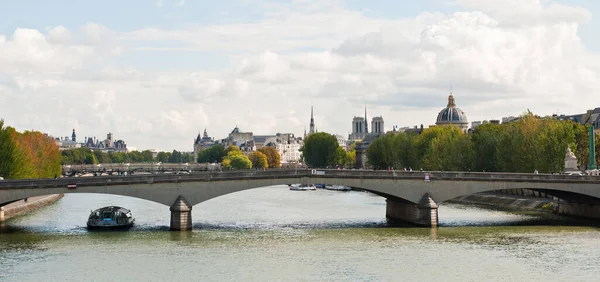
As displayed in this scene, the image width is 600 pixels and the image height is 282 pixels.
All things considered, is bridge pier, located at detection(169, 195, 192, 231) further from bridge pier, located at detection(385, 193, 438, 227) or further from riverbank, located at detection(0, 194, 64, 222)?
bridge pier, located at detection(385, 193, 438, 227)

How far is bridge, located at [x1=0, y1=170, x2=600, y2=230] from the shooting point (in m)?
70.9

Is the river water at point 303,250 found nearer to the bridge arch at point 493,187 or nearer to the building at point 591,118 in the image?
the bridge arch at point 493,187

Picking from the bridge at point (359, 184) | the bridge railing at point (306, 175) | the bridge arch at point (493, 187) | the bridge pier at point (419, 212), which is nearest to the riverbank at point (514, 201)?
the bridge at point (359, 184)

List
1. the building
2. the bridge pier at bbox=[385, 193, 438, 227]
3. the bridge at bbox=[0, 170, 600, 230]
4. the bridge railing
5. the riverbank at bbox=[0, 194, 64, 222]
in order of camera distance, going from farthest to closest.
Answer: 1. the building
2. the riverbank at bbox=[0, 194, 64, 222]
3. the bridge pier at bbox=[385, 193, 438, 227]
4. the bridge railing
5. the bridge at bbox=[0, 170, 600, 230]

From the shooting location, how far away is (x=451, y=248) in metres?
60.2

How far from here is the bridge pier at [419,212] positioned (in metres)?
74.1

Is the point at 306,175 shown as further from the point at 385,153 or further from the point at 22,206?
the point at 385,153

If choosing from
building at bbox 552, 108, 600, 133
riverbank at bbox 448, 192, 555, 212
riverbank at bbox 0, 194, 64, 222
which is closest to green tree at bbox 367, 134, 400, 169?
building at bbox 552, 108, 600, 133

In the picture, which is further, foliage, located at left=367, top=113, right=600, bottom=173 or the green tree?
the green tree

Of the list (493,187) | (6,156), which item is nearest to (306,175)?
(493,187)

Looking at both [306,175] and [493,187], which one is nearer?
[306,175]

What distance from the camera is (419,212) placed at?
75375 mm

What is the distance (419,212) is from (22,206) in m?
42.8

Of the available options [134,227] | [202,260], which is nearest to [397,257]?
[202,260]
